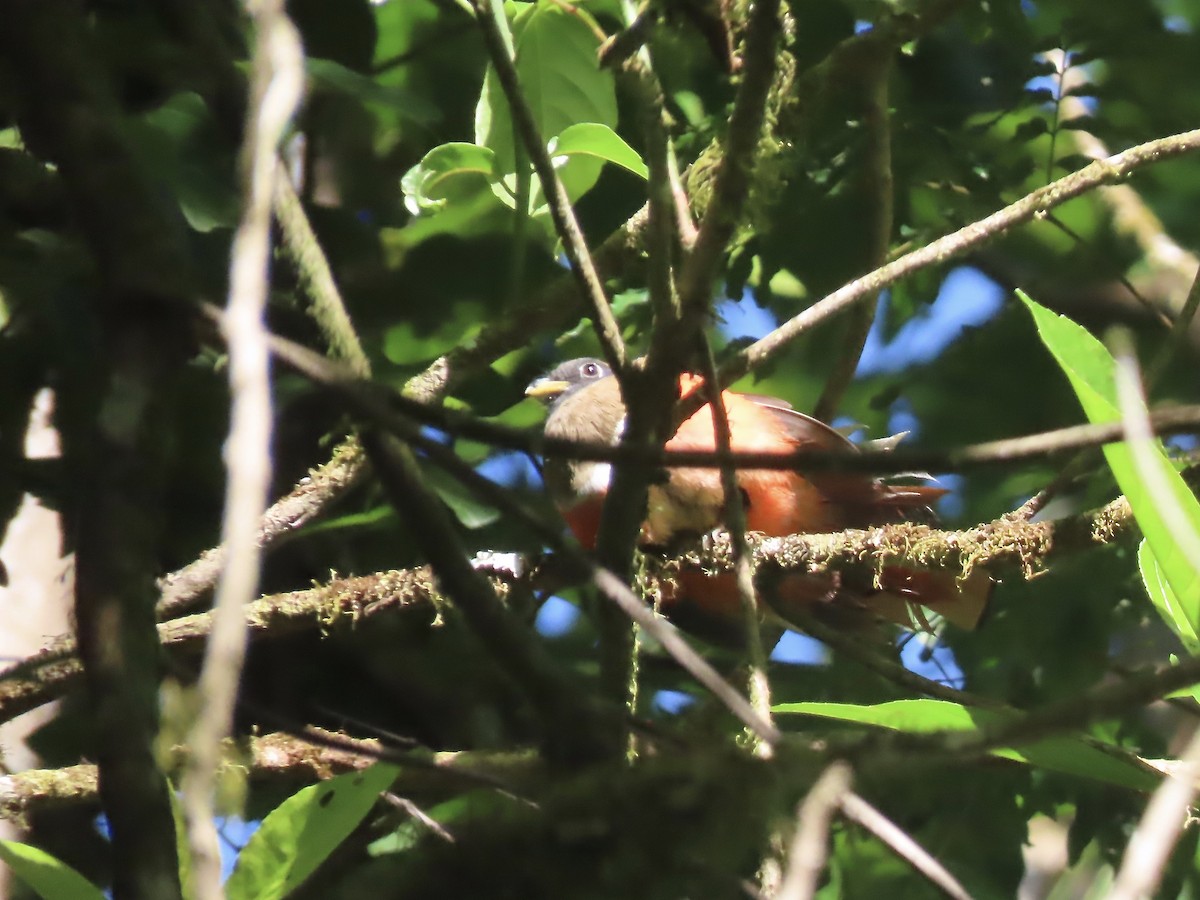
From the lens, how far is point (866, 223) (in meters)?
3.34

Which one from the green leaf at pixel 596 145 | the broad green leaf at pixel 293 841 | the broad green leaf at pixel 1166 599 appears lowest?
the broad green leaf at pixel 293 841

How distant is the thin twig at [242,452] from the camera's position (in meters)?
0.88

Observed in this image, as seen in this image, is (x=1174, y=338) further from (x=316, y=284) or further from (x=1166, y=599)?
(x=316, y=284)

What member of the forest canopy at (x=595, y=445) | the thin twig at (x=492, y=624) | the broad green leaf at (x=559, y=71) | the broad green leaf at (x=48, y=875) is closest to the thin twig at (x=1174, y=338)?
the forest canopy at (x=595, y=445)

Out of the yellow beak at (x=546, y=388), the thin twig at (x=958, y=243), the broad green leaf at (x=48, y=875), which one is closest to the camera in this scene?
the broad green leaf at (x=48, y=875)

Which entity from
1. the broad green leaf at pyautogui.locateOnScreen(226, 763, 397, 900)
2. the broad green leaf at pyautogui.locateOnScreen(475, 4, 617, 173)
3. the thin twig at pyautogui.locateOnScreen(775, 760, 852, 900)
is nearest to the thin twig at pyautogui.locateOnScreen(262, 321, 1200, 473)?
the thin twig at pyautogui.locateOnScreen(775, 760, 852, 900)

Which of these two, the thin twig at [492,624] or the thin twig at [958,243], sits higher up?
the thin twig at [958,243]

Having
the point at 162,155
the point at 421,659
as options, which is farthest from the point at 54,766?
the point at 162,155

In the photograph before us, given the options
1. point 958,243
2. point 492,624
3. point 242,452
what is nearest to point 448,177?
point 958,243

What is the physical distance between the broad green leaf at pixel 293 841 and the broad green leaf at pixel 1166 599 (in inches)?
44.7

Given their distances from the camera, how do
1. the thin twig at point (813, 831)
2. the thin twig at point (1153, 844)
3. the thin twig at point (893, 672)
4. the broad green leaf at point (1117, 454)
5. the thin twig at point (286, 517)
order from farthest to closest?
1. the thin twig at point (286, 517)
2. the thin twig at point (893, 672)
3. the broad green leaf at point (1117, 454)
4. the thin twig at point (813, 831)
5. the thin twig at point (1153, 844)

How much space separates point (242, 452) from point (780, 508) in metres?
2.79

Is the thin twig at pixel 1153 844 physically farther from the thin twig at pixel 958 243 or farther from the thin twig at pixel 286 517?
the thin twig at pixel 286 517

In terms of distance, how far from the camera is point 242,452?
92cm
